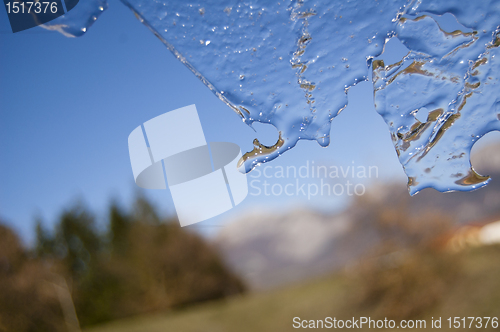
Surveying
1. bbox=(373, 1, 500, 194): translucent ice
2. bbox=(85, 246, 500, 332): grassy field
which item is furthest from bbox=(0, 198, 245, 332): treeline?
bbox=(373, 1, 500, 194): translucent ice

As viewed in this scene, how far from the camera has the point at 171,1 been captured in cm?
83

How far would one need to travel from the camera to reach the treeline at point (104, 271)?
711 cm

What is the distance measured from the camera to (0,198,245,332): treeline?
7.11m

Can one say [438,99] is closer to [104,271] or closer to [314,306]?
[314,306]

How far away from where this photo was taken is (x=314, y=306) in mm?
6461

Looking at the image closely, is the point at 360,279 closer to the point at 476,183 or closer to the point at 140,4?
the point at 476,183

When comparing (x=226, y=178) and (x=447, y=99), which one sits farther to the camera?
(x=226, y=178)

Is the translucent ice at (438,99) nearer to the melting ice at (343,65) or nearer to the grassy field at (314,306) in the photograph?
the melting ice at (343,65)

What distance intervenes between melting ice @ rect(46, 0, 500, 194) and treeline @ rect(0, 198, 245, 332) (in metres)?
8.22

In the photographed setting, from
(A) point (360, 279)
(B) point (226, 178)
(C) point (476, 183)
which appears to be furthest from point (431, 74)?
(A) point (360, 279)

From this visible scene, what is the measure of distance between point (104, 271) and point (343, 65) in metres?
9.42

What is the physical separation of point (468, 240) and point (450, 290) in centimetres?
100

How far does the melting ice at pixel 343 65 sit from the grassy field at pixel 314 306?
4615 millimetres

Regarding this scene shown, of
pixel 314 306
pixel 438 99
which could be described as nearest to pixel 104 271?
pixel 314 306
